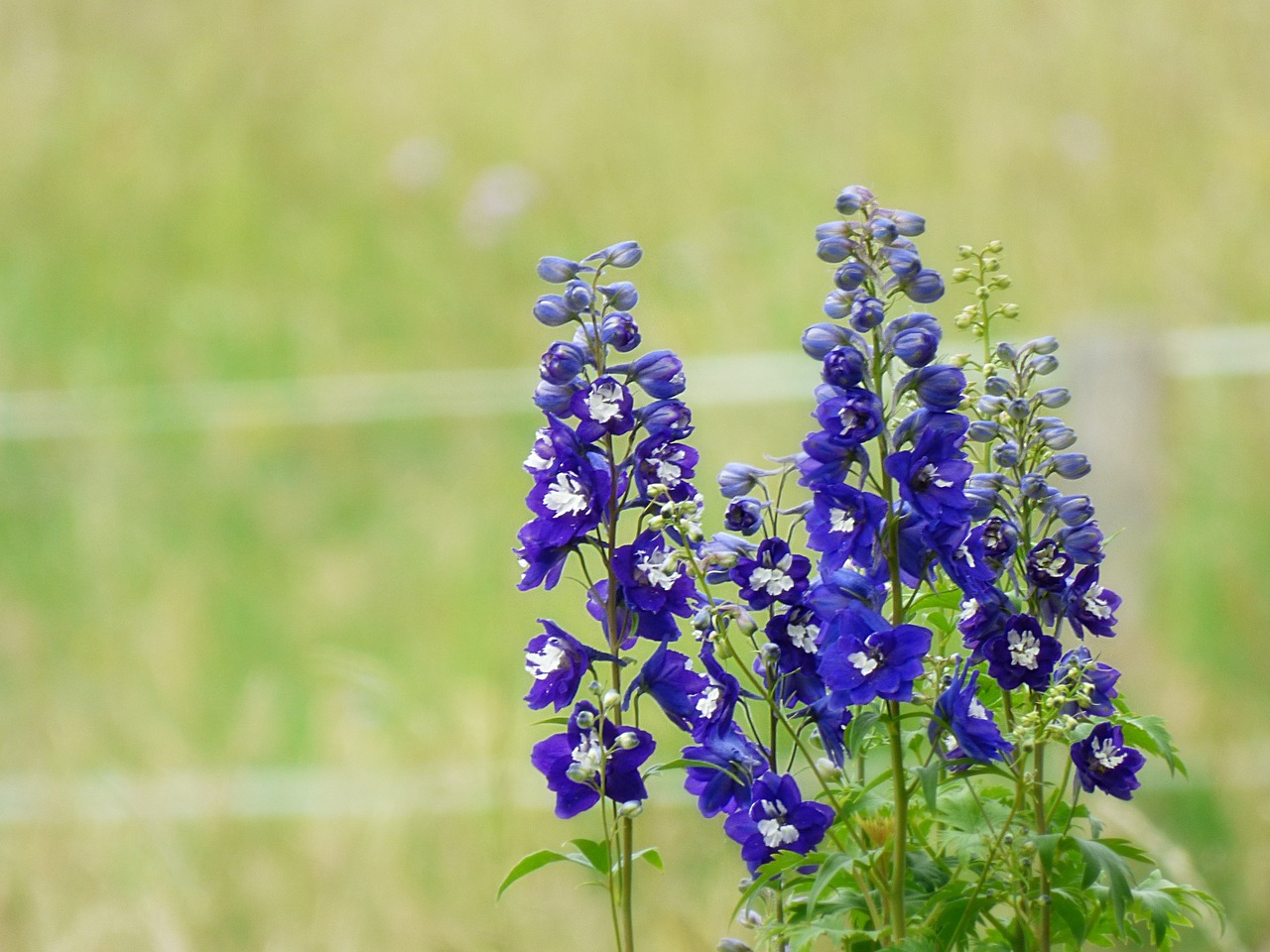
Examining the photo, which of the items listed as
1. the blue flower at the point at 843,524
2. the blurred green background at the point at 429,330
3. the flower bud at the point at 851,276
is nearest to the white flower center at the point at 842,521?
the blue flower at the point at 843,524

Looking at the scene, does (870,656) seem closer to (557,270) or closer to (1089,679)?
(1089,679)

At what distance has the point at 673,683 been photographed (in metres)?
0.72

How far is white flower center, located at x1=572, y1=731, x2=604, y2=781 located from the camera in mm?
681

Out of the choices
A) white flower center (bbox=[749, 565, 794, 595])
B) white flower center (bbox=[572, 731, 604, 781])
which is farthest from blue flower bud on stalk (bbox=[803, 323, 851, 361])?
white flower center (bbox=[572, 731, 604, 781])

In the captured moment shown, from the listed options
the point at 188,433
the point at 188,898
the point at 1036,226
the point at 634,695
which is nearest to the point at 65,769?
the point at 188,898

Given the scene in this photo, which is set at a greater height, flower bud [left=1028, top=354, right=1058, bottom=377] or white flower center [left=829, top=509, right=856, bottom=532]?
flower bud [left=1028, top=354, right=1058, bottom=377]

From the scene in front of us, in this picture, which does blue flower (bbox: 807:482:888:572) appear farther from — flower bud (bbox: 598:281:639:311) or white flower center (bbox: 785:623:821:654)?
flower bud (bbox: 598:281:639:311)

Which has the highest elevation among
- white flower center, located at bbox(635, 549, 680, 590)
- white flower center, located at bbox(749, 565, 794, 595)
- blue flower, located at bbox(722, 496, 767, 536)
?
blue flower, located at bbox(722, 496, 767, 536)

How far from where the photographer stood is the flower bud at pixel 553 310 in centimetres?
70

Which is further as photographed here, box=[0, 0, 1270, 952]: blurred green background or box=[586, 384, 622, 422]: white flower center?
box=[0, 0, 1270, 952]: blurred green background

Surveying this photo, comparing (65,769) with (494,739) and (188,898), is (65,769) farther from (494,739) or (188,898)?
(494,739)

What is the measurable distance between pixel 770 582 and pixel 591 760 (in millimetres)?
121

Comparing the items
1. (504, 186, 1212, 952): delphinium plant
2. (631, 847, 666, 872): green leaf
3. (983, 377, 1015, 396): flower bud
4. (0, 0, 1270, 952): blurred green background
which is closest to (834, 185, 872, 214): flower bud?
(504, 186, 1212, 952): delphinium plant

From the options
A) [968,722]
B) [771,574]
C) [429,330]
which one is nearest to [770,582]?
[771,574]
